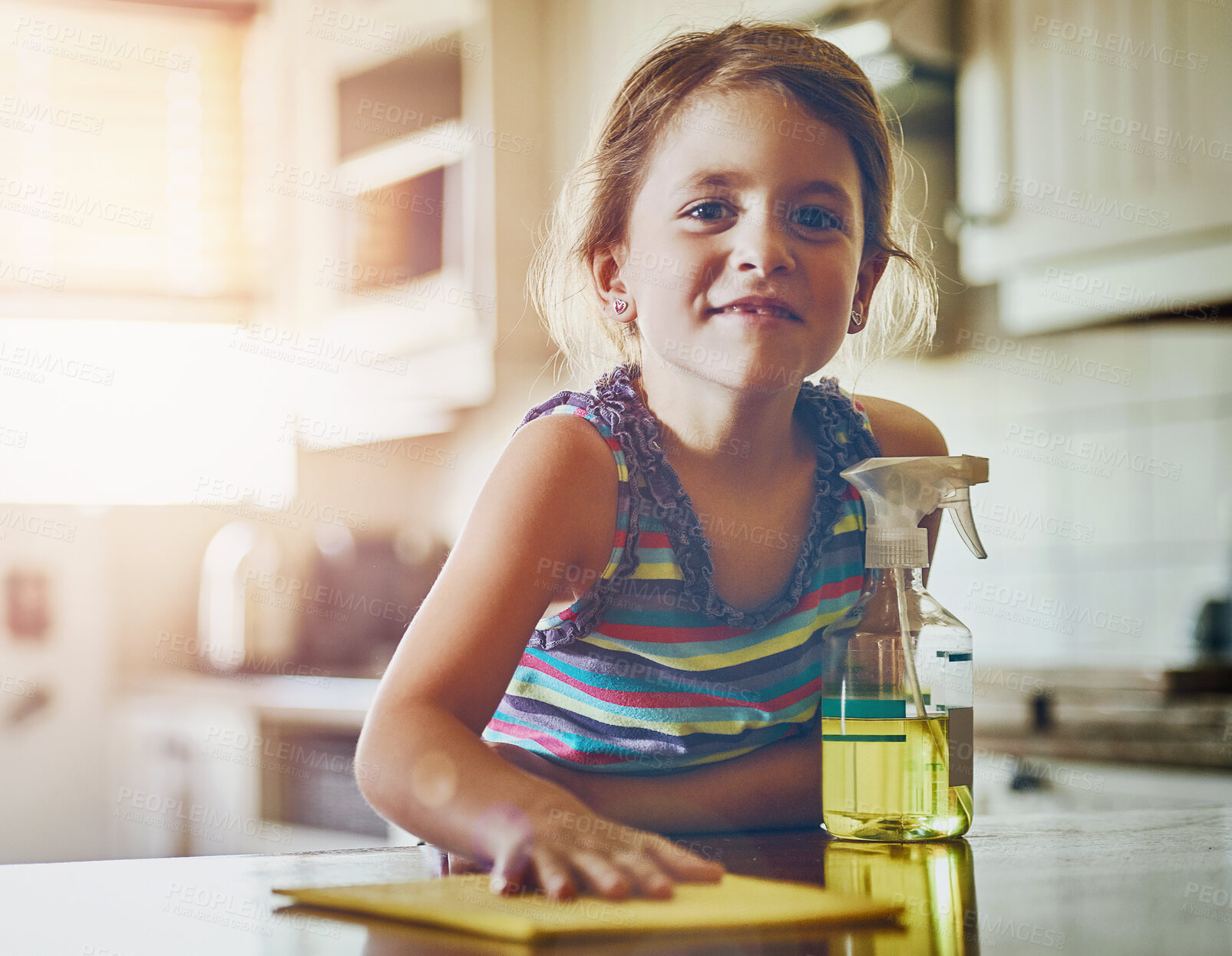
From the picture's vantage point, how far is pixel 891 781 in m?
0.56

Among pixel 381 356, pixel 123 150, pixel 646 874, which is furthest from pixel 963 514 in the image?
pixel 123 150

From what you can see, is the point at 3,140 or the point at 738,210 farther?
the point at 3,140

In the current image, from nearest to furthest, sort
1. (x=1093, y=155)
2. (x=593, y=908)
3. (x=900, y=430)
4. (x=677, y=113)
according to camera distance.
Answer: (x=593, y=908), (x=677, y=113), (x=900, y=430), (x=1093, y=155)

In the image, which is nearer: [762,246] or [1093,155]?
[762,246]

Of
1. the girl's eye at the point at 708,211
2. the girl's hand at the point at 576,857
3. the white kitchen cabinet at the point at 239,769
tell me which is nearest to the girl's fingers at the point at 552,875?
the girl's hand at the point at 576,857

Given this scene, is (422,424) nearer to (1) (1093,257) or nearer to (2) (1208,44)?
(1) (1093,257)

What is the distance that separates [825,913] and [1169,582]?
6.17ft

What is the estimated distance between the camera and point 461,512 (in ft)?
8.64

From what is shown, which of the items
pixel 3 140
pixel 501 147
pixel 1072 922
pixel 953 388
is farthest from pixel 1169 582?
pixel 3 140

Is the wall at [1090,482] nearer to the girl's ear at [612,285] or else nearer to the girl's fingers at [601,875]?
the girl's ear at [612,285]

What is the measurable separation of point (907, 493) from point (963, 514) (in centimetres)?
4

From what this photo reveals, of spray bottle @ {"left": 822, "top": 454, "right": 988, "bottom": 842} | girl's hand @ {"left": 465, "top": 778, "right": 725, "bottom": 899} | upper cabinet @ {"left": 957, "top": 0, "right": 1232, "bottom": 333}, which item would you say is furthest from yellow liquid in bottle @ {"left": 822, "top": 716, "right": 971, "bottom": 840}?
upper cabinet @ {"left": 957, "top": 0, "right": 1232, "bottom": 333}

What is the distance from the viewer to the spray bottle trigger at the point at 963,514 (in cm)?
58

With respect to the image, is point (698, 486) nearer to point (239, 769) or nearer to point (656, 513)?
point (656, 513)
